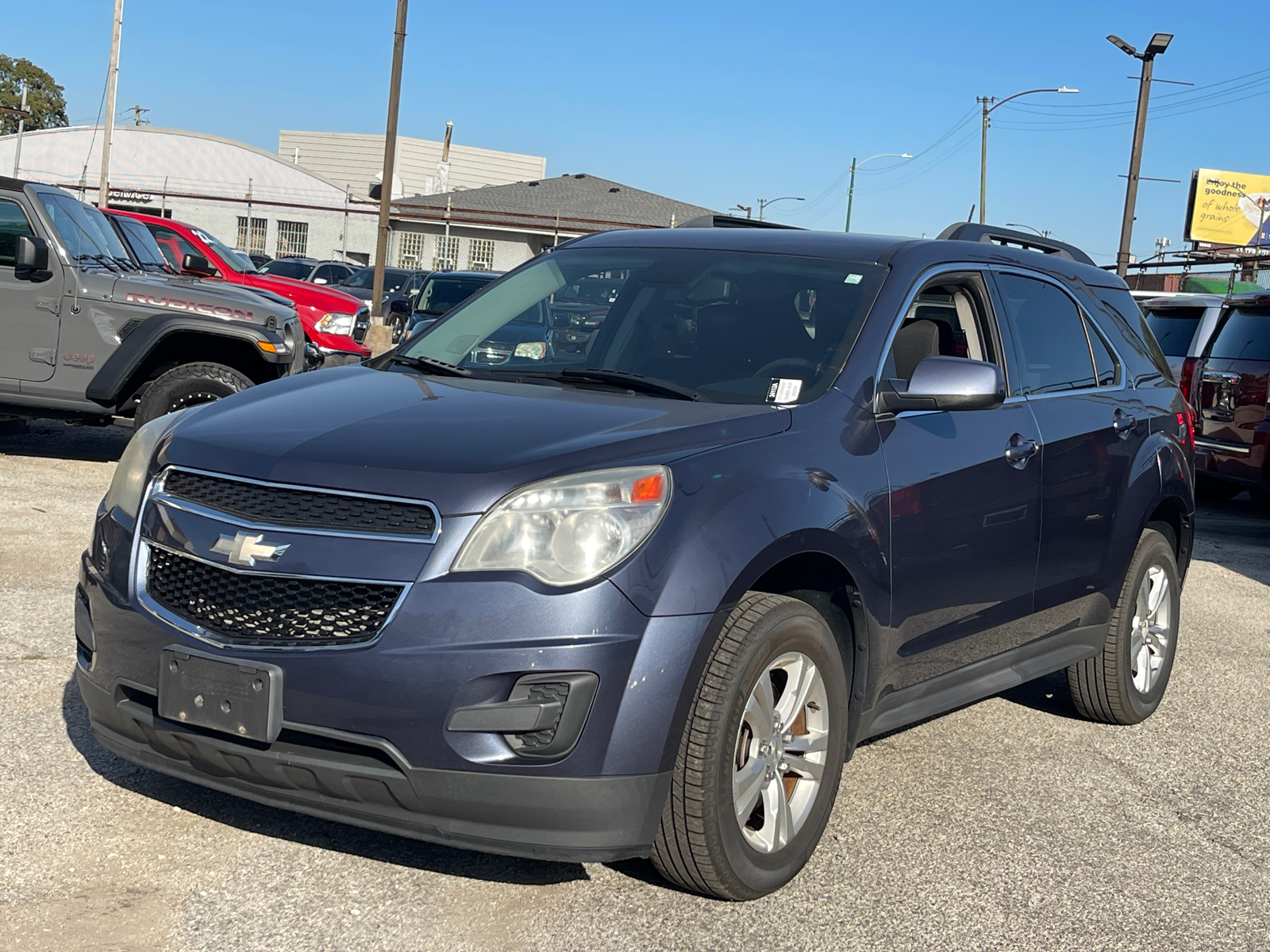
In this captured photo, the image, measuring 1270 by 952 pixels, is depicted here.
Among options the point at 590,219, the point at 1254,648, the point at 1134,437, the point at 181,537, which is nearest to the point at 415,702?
the point at 181,537

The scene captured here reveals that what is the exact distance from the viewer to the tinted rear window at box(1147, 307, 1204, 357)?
13.2 meters

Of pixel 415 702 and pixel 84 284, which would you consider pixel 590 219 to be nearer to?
pixel 84 284

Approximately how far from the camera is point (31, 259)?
380 inches

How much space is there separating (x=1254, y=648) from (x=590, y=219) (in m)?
44.3

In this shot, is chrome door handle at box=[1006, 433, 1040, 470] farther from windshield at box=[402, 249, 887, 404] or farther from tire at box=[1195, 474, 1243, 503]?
tire at box=[1195, 474, 1243, 503]

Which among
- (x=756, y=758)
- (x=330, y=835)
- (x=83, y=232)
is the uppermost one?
(x=83, y=232)

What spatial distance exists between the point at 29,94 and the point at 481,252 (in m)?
53.4

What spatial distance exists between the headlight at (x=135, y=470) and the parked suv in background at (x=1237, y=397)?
9563mm

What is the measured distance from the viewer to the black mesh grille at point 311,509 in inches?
126

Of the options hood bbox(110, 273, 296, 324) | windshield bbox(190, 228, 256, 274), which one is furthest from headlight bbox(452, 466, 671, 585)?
windshield bbox(190, 228, 256, 274)

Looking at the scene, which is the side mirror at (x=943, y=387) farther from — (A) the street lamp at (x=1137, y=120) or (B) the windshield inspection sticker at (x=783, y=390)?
(A) the street lamp at (x=1137, y=120)

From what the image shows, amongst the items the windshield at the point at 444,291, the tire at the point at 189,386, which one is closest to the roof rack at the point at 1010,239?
the tire at the point at 189,386

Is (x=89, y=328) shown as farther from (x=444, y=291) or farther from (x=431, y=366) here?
(x=431, y=366)

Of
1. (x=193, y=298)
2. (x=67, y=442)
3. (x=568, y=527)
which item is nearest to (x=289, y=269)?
(x=67, y=442)
